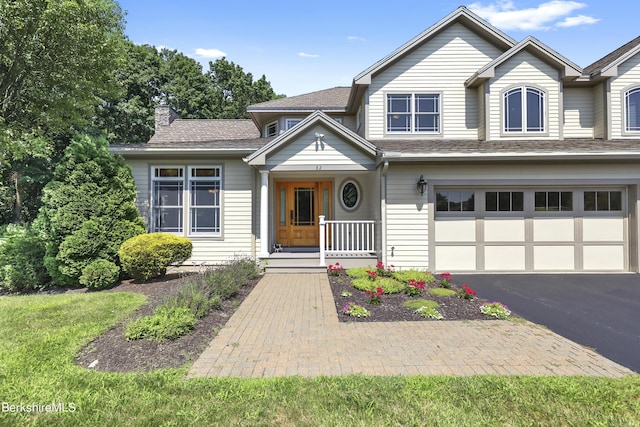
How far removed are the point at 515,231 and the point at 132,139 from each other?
27.7 m

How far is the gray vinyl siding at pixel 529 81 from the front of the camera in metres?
9.78

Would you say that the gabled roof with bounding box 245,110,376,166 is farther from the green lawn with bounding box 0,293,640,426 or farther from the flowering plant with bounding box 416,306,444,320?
the green lawn with bounding box 0,293,640,426

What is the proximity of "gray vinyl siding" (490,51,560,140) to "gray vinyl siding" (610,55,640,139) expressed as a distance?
65.4 inches

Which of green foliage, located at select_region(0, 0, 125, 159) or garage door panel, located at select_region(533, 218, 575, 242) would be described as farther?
garage door panel, located at select_region(533, 218, 575, 242)

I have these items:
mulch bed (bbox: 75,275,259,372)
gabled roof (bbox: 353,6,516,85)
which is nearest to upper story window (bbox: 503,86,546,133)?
gabled roof (bbox: 353,6,516,85)

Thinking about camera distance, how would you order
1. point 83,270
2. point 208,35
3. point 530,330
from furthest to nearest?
1. point 208,35
2. point 83,270
3. point 530,330

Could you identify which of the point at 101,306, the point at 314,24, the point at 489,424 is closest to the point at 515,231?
the point at 489,424

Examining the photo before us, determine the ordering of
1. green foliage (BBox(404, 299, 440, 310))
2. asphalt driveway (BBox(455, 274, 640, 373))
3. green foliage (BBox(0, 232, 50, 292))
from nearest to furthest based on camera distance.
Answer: asphalt driveway (BBox(455, 274, 640, 373)) → green foliage (BBox(404, 299, 440, 310)) → green foliage (BBox(0, 232, 50, 292))

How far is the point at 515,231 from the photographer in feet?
30.3

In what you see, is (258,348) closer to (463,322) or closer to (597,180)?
(463,322)

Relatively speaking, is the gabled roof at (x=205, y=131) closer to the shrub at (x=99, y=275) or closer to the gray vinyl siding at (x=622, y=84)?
the shrub at (x=99, y=275)

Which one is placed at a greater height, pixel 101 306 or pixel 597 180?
pixel 597 180

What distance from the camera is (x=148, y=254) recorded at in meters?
7.90

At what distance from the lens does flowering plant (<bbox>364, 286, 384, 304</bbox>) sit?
609 cm
